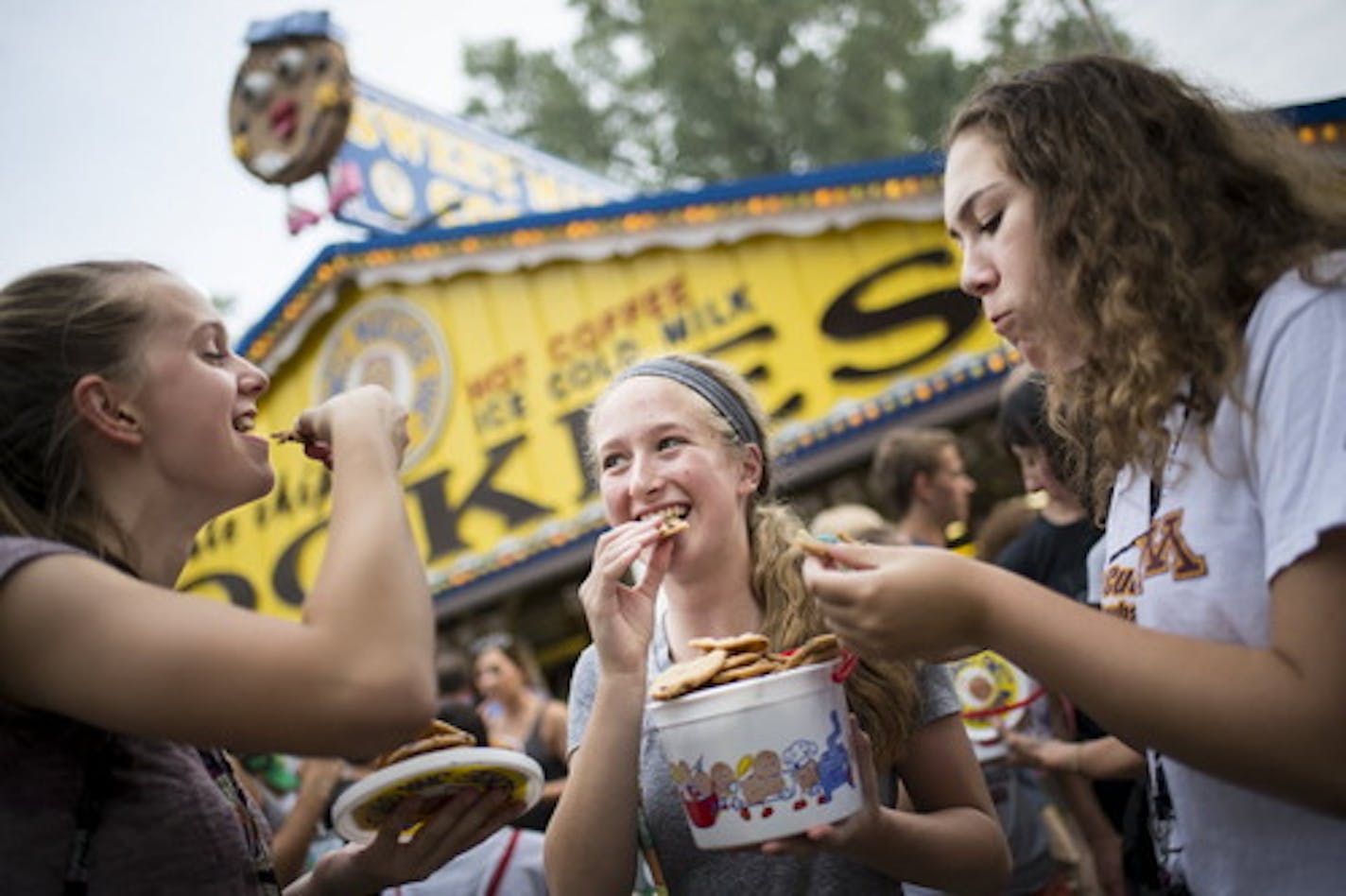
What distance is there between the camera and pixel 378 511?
1433 mm

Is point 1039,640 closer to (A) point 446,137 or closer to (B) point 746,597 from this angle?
A: (B) point 746,597

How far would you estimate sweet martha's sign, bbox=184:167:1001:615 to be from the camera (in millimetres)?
7340

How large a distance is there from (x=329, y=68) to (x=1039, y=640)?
9.79m

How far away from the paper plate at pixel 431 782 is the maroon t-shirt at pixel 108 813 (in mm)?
246

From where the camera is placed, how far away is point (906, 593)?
136 centimetres

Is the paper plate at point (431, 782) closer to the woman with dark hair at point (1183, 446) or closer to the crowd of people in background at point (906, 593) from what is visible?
the crowd of people in background at point (906, 593)

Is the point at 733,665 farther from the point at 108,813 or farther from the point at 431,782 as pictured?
the point at 108,813

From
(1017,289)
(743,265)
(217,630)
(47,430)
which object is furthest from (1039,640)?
(743,265)

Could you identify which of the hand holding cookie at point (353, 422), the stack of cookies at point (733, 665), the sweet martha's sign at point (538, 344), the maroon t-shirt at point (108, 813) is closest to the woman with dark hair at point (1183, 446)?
the stack of cookies at point (733, 665)

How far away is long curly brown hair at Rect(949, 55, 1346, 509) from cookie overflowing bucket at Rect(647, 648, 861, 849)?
24.3 inches

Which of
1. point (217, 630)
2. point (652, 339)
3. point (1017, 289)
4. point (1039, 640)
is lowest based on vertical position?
point (652, 339)

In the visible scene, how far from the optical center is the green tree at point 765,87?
89.7 feet

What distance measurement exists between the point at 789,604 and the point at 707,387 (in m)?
0.55

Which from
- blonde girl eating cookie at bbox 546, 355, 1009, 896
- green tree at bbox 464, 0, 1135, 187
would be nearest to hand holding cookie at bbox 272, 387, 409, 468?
blonde girl eating cookie at bbox 546, 355, 1009, 896
